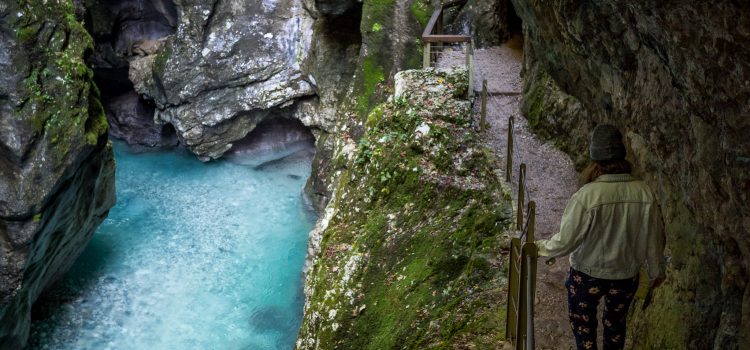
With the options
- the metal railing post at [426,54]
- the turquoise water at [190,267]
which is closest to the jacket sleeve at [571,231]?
the metal railing post at [426,54]

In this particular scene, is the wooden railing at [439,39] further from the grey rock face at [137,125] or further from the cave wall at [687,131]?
the grey rock face at [137,125]

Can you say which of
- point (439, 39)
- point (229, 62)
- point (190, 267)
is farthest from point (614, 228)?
point (229, 62)

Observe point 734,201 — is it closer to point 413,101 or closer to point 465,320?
point 465,320

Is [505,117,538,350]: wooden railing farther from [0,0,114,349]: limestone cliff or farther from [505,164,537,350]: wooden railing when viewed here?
[0,0,114,349]: limestone cliff

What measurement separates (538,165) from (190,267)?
11291 mm

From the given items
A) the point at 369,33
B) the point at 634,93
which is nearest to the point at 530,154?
the point at 634,93

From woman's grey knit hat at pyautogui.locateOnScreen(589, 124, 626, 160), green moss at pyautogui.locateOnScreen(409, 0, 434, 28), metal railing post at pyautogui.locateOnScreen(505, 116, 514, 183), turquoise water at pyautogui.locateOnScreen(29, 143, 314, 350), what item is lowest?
turquoise water at pyautogui.locateOnScreen(29, 143, 314, 350)

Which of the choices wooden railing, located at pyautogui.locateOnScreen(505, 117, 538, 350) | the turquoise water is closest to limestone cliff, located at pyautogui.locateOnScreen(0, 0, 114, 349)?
the turquoise water

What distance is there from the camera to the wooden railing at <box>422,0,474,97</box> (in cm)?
1266

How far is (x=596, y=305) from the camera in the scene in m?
4.57

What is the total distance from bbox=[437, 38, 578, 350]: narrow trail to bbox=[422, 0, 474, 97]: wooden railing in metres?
0.34

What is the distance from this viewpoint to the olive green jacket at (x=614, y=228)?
421cm

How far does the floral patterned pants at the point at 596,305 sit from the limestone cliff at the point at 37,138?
11403 millimetres

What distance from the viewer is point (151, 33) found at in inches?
1021
